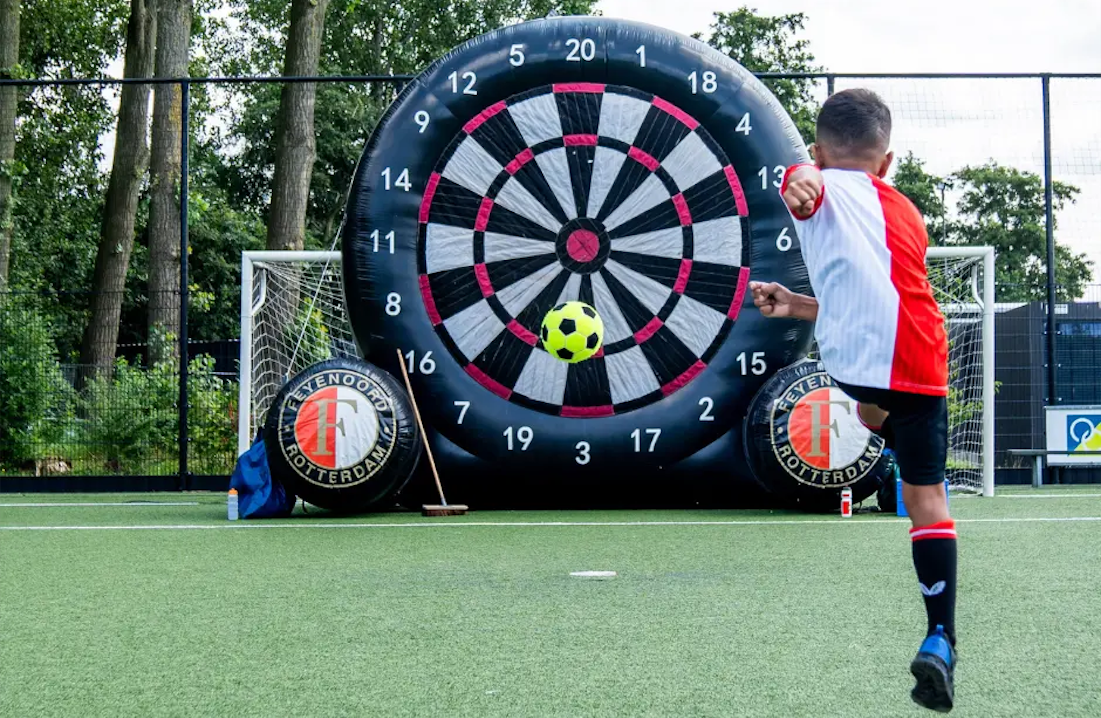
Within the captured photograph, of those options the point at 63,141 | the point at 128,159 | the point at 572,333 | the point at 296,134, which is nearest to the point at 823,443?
the point at 572,333

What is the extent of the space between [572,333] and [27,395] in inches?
A: 201

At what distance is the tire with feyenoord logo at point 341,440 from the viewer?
20.9 feet

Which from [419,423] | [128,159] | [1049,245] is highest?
[128,159]

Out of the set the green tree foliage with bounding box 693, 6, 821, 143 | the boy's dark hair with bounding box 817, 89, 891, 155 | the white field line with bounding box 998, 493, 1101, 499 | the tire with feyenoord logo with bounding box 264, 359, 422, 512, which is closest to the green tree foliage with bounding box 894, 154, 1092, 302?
the green tree foliage with bounding box 693, 6, 821, 143

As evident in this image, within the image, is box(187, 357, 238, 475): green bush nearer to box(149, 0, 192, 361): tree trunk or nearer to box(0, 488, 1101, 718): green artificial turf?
box(149, 0, 192, 361): tree trunk

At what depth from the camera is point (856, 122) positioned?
2.69 metres

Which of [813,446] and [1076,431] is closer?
[813,446]

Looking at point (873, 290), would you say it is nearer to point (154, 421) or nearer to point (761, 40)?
point (154, 421)

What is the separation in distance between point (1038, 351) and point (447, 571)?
6.20m

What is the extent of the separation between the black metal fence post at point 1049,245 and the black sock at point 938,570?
6.68 m

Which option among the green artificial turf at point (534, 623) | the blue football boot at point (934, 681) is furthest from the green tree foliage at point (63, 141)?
the blue football boot at point (934, 681)

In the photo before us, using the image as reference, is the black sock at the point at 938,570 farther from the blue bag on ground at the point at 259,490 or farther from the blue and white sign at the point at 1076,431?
the blue and white sign at the point at 1076,431

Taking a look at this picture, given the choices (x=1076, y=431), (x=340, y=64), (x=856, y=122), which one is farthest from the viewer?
(x=340, y=64)

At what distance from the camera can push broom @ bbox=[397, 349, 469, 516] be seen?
655 cm
